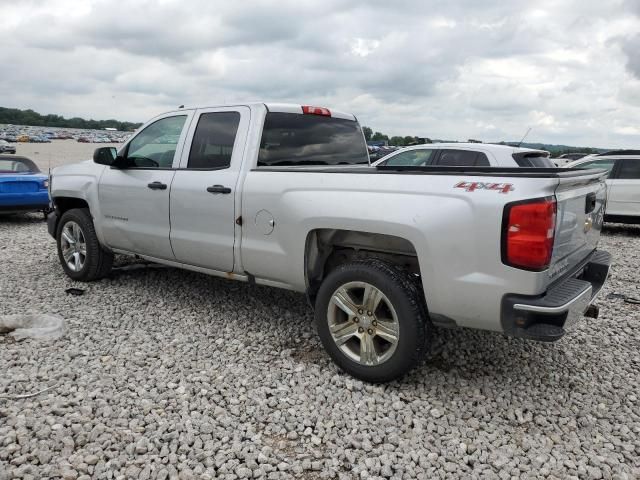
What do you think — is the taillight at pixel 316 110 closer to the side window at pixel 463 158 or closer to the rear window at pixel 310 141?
the rear window at pixel 310 141

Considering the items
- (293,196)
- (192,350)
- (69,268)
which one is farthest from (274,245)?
(69,268)

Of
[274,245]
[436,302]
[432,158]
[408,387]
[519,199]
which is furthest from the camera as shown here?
[432,158]

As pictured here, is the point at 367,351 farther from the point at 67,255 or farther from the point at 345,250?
the point at 67,255

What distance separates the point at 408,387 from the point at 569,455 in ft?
3.49

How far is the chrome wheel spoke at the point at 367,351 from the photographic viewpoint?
11.7ft

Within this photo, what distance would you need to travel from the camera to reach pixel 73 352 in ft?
13.2

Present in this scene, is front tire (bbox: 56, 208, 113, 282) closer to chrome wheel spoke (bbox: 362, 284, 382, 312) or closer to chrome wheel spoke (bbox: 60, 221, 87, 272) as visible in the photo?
chrome wheel spoke (bbox: 60, 221, 87, 272)

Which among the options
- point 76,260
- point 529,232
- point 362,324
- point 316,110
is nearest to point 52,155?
point 76,260

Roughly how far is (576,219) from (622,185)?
8.28 m

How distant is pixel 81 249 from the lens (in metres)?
5.84

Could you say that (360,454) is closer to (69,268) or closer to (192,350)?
(192,350)

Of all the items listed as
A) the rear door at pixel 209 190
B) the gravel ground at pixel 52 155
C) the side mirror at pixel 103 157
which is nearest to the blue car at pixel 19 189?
the side mirror at pixel 103 157

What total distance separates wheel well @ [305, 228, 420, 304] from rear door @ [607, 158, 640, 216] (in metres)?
8.43

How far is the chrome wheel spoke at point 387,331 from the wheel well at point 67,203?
3946 mm
